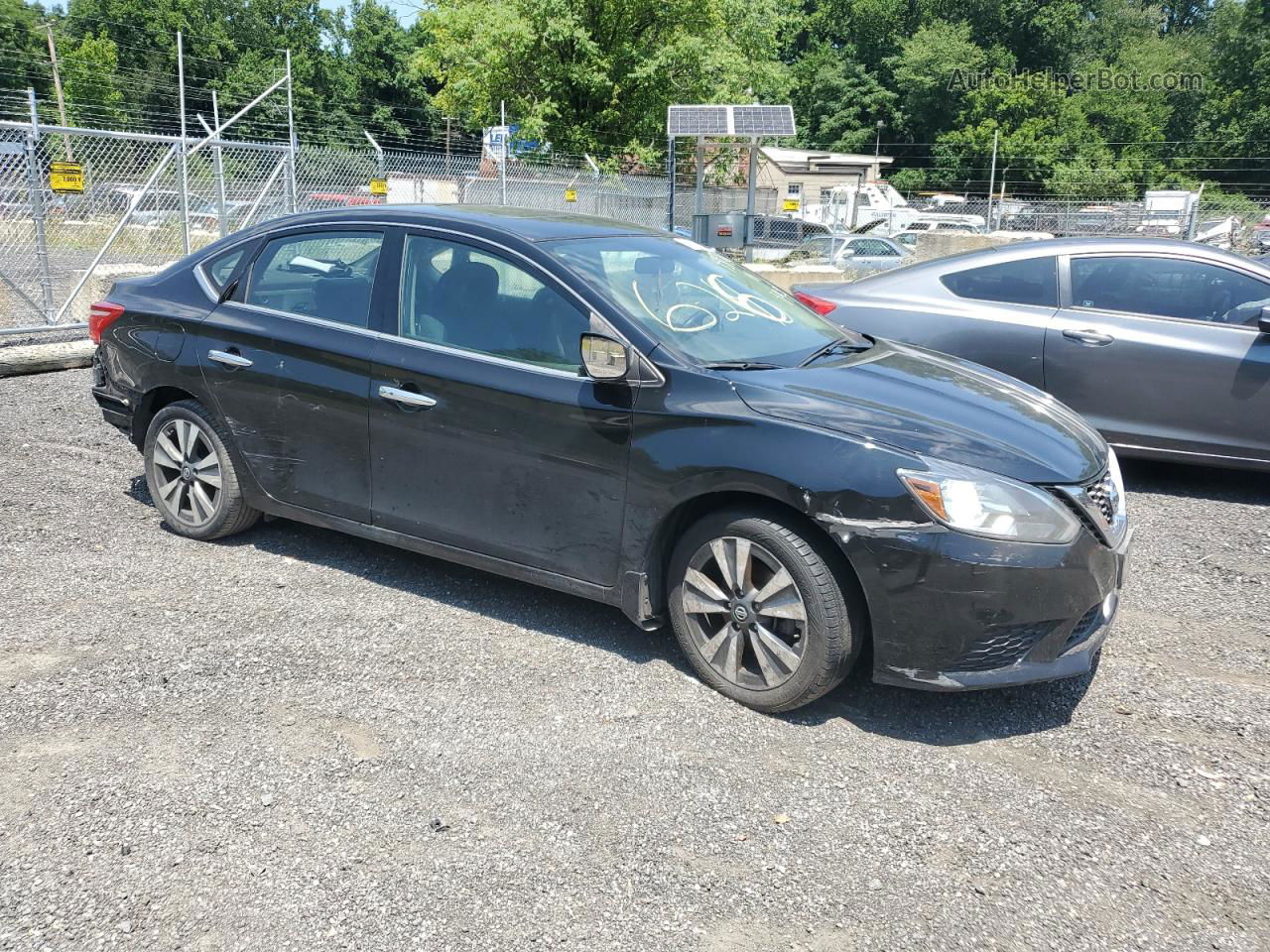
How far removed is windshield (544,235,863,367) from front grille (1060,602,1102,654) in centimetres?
137

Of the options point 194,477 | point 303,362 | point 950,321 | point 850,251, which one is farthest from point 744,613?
point 850,251

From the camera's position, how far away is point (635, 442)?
3775 mm

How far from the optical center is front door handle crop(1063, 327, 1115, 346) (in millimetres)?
6344

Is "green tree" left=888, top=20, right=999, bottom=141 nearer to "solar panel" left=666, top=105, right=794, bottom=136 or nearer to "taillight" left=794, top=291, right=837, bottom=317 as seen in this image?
"solar panel" left=666, top=105, right=794, bottom=136

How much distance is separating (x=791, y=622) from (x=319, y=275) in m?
2.63

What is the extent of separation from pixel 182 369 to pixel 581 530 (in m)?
2.24

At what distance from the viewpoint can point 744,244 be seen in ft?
59.2

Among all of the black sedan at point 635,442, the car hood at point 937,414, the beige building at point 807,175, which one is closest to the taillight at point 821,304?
the black sedan at point 635,442

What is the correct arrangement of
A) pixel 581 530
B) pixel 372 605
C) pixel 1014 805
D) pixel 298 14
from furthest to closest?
pixel 298 14
pixel 372 605
pixel 581 530
pixel 1014 805

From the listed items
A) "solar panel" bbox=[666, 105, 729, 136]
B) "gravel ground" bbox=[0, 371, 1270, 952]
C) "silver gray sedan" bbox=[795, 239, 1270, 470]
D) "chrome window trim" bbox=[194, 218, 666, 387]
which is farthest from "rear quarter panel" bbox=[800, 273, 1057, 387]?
"solar panel" bbox=[666, 105, 729, 136]

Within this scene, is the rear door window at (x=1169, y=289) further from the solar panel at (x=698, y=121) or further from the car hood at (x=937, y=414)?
the solar panel at (x=698, y=121)

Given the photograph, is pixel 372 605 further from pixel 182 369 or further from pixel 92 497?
pixel 92 497

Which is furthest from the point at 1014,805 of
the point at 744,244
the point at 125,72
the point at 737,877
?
the point at 125,72

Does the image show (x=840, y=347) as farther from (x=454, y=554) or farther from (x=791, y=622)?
(x=454, y=554)
